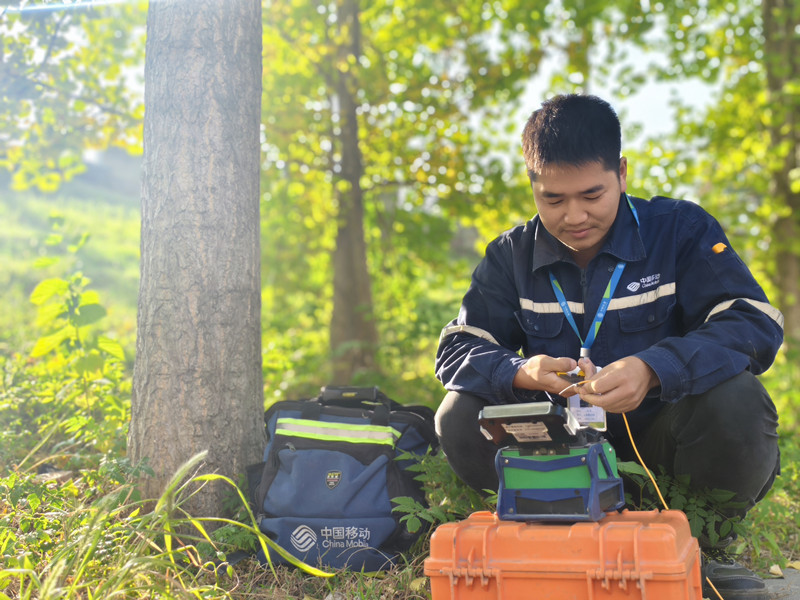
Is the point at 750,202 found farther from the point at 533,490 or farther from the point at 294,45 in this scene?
the point at 533,490

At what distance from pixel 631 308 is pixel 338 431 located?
1260 mm

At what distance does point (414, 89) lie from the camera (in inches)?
293

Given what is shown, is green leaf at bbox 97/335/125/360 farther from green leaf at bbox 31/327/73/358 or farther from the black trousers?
the black trousers

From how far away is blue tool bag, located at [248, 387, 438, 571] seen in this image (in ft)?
8.83

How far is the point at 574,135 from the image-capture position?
2.50m

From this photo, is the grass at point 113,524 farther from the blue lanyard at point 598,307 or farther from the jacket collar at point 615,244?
the jacket collar at point 615,244

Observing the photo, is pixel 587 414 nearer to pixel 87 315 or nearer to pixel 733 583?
pixel 733 583

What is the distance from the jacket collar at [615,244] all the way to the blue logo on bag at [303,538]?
4.33ft

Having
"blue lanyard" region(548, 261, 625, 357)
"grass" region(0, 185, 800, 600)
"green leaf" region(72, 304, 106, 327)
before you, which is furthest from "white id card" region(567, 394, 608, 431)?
"green leaf" region(72, 304, 106, 327)

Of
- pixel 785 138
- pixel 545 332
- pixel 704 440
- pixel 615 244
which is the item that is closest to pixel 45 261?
pixel 545 332

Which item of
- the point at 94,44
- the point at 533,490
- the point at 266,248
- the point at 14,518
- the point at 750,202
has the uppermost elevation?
the point at 94,44

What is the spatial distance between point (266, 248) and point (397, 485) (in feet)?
19.0

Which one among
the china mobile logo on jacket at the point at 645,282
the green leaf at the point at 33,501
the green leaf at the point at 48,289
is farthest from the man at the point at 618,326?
the green leaf at the point at 48,289

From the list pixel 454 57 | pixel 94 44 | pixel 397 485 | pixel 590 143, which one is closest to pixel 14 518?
pixel 397 485
